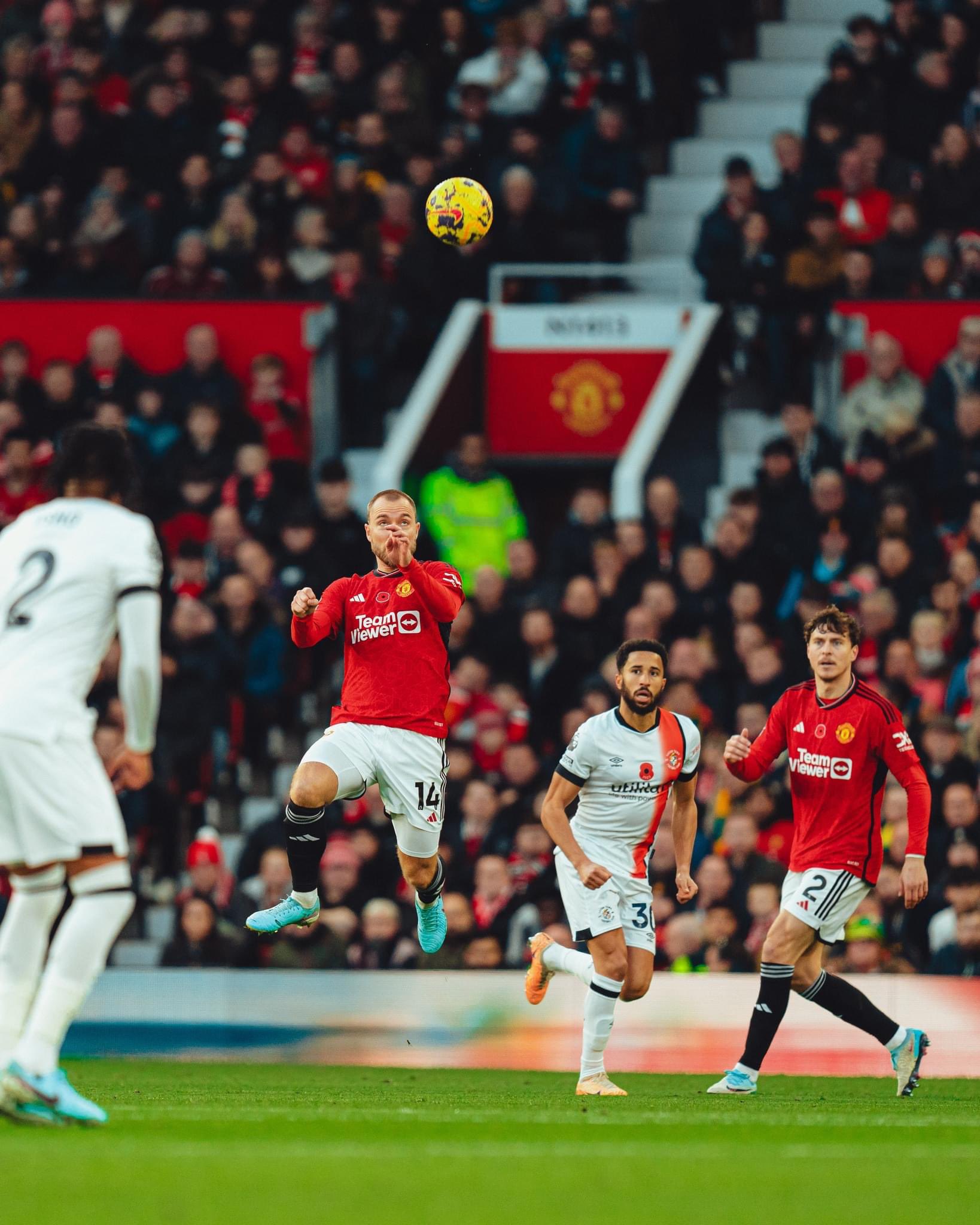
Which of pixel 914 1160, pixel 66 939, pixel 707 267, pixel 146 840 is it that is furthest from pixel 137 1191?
pixel 707 267

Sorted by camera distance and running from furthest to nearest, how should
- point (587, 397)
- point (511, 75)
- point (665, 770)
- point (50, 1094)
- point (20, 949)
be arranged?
1. point (511, 75)
2. point (587, 397)
3. point (665, 770)
4. point (20, 949)
5. point (50, 1094)

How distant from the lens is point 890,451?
1708 cm

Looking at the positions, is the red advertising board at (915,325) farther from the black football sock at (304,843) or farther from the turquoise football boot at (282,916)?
the turquoise football boot at (282,916)

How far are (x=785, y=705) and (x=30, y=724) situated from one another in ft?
15.8

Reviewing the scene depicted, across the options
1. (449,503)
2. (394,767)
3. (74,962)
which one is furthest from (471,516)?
(74,962)

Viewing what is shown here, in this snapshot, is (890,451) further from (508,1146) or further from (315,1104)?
(508,1146)

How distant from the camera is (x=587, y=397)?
63.2 feet

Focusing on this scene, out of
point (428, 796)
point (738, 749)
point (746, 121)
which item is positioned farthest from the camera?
point (746, 121)

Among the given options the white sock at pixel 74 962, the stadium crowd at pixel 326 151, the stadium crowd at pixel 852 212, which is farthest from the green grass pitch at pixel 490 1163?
the stadium crowd at pixel 326 151

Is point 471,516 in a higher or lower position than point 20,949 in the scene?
higher

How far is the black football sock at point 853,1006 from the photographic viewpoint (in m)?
11.2

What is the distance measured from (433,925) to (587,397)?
7817 mm

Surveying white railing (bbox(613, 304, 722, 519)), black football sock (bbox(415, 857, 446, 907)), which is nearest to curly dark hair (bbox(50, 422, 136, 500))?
black football sock (bbox(415, 857, 446, 907))

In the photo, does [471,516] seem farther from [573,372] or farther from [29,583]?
[29,583]
